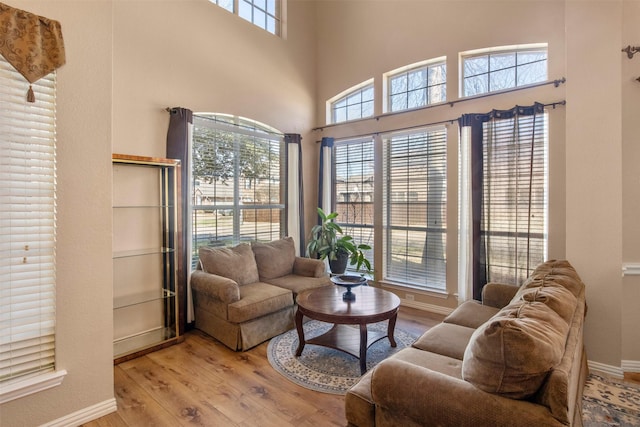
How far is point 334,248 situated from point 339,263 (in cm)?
25

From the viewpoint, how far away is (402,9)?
4613mm

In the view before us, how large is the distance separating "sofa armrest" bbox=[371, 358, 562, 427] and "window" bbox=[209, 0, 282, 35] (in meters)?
4.75

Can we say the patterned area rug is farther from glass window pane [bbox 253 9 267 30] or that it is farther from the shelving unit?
glass window pane [bbox 253 9 267 30]

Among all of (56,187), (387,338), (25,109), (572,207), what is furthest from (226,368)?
(572,207)

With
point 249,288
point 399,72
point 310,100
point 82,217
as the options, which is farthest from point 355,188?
point 82,217

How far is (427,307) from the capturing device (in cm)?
439

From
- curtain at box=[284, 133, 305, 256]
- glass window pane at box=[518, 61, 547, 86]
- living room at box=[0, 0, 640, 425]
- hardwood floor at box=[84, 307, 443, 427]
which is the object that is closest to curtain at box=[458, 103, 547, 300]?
living room at box=[0, 0, 640, 425]

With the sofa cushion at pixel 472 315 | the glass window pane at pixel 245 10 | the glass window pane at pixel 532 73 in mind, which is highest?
the glass window pane at pixel 245 10

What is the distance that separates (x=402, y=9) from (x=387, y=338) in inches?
175

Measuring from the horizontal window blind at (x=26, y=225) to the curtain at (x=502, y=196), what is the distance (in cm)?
400

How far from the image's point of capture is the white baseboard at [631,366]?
2.81m

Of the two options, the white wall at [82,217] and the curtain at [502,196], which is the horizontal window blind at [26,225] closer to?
the white wall at [82,217]

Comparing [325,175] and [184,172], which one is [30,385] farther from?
[325,175]

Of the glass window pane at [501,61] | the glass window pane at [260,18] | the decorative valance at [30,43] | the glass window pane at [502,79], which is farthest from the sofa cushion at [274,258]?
the glass window pane at [501,61]
